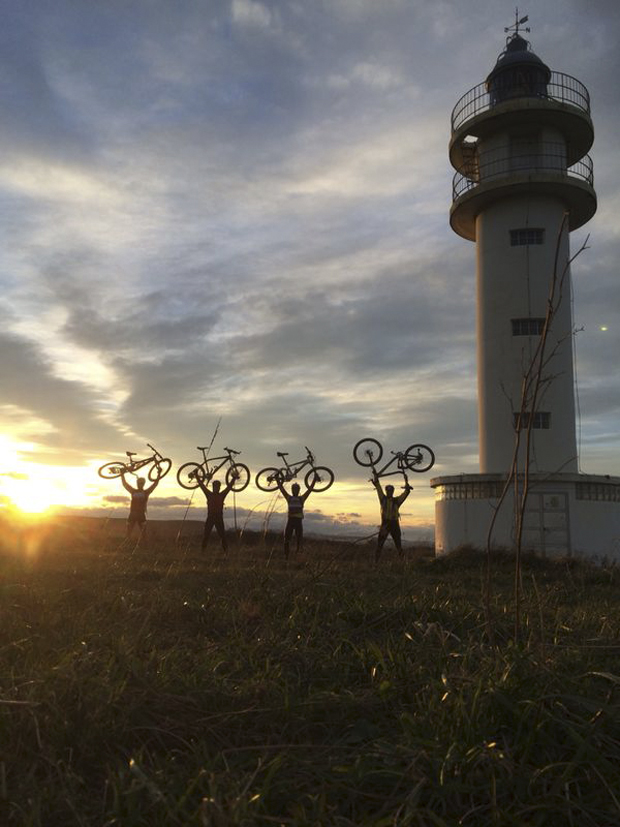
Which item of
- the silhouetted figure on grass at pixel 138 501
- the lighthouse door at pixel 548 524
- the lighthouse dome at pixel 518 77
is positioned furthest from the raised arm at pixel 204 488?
the lighthouse dome at pixel 518 77

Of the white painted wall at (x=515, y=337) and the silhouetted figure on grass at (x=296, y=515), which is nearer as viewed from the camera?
the silhouetted figure on grass at (x=296, y=515)

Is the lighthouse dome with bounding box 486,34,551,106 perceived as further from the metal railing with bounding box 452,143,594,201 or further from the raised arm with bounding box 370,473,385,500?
the raised arm with bounding box 370,473,385,500

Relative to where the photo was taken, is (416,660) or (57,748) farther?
(416,660)

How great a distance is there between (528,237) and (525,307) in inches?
96.0

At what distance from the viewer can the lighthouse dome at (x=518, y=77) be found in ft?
74.7

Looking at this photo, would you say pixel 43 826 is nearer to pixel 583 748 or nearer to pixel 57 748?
pixel 57 748

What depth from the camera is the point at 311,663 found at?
429 centimetres

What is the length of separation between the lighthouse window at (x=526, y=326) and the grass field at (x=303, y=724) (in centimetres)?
1682

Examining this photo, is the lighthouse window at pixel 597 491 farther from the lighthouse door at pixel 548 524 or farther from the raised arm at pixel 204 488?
the raised arm at pixel 204 488

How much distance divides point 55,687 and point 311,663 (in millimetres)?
1596

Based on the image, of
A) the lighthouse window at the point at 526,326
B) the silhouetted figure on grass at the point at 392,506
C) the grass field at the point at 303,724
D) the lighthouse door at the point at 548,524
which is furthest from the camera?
the lighthouse window at the point at 526,326

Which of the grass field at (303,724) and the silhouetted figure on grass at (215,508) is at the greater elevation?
the silhouetted figure on grass at (215,508)

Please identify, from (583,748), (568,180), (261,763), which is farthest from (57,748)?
(568,180)

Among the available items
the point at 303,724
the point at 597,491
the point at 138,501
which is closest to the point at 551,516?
the point at 597,491
